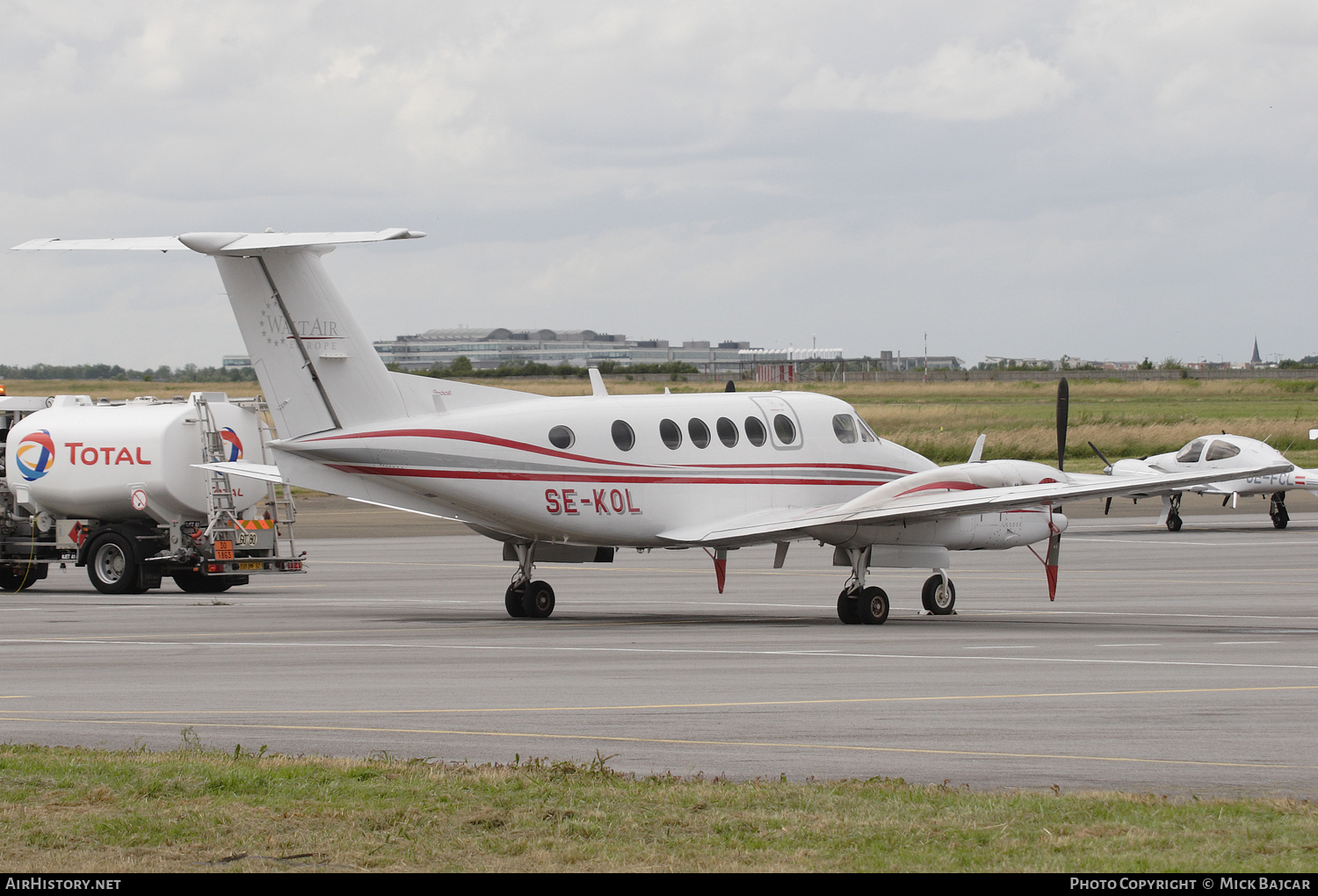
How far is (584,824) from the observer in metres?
8.41

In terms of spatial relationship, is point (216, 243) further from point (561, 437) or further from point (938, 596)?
point (938, 596)

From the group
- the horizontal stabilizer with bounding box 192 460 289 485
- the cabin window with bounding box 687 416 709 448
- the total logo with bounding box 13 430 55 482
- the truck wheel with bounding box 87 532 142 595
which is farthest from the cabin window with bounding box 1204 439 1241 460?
the total logo with bounding box 13 430 55 482

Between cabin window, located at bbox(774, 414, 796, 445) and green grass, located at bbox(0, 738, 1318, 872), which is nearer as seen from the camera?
green grass, located at bbox(0, 738, 1318, 872)

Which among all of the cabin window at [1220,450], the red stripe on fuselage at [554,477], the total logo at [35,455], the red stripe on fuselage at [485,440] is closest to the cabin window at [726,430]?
the red stripe on fuselage at [485,440]

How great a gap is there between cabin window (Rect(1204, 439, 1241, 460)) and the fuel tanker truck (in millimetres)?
27330

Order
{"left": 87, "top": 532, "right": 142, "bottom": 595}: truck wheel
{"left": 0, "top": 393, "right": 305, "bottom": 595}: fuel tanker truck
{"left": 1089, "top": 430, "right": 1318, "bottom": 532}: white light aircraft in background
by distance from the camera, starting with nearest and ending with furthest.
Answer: {"left": 0, "top": 393, "right": 305, "bottom": 595}: fuel tanker truck → {"left": 87, "top": 532, "right": 142, "bottom": 595}: truck wheel → {"left": 1089, "top": 430, "right": 1318, "bottom": 532}: white light aircraft in background

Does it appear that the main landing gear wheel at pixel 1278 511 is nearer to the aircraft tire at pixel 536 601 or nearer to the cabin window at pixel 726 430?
the cabin window at pixel 726 430

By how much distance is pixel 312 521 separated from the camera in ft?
169

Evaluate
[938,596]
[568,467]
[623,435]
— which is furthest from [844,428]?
[568,467]

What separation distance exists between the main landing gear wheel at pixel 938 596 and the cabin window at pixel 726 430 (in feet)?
11.7

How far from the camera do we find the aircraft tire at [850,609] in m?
21.1

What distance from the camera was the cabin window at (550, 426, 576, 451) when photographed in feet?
69.9

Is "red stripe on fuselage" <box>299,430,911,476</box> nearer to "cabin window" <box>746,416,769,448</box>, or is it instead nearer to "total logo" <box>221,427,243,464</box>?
"cabin window" <box>746,416,769,448</box>
